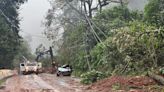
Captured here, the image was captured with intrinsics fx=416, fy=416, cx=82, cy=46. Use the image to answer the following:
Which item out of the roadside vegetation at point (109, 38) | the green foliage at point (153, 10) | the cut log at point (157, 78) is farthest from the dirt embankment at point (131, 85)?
the green foliage at point (153, 10)

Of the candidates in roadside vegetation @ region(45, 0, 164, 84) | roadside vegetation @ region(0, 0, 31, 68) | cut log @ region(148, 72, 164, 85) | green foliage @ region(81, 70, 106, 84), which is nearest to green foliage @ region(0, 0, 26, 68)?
roadside vegetation @ region(0, 0, 31, 68)

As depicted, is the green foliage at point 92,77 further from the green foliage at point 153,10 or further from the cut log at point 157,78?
the green foliage at point 153,10

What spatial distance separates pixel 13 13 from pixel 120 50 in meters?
42.5

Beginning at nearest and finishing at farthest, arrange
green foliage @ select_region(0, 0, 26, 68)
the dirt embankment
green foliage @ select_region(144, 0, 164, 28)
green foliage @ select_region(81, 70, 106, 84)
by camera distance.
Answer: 1. the dirt embankment
2. green foliage @ select_region(81, 70, 106, 84)
3. green foliage @ select_region(144, 0, 164, 28)
4. green foliage @ select_region(0, 0, 26, 68)

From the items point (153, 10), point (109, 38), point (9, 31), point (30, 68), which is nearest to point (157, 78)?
point (109, 38)

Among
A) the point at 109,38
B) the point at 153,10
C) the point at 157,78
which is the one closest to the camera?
the point at 157,78

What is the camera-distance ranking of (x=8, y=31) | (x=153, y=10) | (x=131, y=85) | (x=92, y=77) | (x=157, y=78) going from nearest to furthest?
(x=157, y=78)
(x=131, y=85)
(x=92, y=77)
(x=153, y=10)
(x=8, y=31)

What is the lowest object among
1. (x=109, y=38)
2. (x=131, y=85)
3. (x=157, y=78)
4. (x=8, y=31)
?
(x=131, y=85)

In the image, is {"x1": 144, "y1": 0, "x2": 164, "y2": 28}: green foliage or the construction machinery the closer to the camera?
{"x1": 144, "y1": 0, "x2": 164, "y2": 28}: green foliage

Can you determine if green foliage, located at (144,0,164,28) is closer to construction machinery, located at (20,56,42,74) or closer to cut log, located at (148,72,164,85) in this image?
cut log, located at (148,72,164,85)

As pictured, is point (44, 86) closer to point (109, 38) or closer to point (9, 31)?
point (109, 38)

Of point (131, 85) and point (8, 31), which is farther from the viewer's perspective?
point (8, 31)

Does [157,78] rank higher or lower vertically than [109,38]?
lower

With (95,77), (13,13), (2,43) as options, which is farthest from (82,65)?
(13,13)
